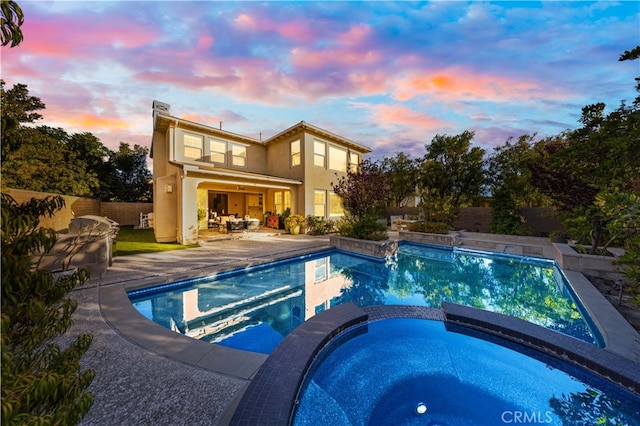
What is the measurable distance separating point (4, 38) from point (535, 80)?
13.3m

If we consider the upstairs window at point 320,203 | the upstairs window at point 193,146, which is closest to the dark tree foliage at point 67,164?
the upstairs window at point 193,146

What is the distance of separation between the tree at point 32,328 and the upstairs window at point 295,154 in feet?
47.8

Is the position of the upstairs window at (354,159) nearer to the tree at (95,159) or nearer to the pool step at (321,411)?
the pool step at (321,411)

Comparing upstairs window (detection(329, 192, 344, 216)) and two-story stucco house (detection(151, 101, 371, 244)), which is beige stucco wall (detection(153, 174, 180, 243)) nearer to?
two-story stucco house (detection(151, 101, 371, 244))

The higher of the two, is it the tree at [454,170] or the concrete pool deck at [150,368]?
the tree at [454,170]

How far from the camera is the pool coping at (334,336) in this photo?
8.28ft

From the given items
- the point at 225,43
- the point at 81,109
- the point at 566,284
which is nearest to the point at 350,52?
the point at 225,43

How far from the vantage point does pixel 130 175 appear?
26469 mm

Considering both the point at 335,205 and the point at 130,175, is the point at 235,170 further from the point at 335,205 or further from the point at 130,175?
the point at 130,175

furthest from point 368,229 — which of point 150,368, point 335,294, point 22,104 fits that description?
point 22,104

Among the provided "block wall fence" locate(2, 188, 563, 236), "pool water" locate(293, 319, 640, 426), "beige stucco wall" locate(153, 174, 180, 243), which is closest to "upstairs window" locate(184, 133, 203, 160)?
"beige stucco wall" locate(153, 174, 180, 243)

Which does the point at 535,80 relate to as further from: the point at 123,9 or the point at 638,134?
the point at 123,9

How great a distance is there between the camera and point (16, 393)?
105cm

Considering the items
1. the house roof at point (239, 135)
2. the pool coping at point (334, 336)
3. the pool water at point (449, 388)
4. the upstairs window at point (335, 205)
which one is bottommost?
the pool water at point (449, 388)
